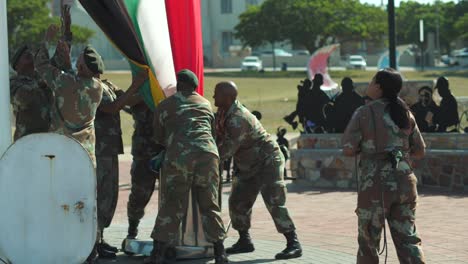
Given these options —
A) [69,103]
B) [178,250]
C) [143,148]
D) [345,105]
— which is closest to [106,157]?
[143,148]

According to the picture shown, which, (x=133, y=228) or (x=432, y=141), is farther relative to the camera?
(x=432, y=141)

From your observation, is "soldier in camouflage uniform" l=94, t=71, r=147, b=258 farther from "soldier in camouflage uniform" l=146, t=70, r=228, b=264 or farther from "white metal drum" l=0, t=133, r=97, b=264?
"white metal drum" l=0, t=133, r=97, b=264

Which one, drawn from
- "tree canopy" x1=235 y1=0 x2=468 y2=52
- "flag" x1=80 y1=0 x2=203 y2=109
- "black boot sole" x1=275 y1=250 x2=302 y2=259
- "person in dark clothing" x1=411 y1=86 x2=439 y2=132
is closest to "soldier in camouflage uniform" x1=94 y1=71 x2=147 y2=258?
"flag" x1=80 y1=0 x2=203 y2=109

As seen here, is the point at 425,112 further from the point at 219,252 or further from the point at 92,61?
the point at 92,61

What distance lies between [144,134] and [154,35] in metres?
0.97

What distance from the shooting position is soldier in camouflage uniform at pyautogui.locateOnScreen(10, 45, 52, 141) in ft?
28.5

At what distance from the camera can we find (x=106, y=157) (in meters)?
8.66

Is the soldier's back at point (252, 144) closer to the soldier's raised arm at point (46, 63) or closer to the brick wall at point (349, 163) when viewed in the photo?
the soldier's raised arm at point (46, 63)

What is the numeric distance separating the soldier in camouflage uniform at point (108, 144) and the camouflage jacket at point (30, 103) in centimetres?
48

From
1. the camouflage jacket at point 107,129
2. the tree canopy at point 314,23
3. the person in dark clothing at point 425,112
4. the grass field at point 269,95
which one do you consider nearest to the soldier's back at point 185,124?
the camouflage jacket at point 107,129

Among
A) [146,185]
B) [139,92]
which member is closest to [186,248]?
[146,185]

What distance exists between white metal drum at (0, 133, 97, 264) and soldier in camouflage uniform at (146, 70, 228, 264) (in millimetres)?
810

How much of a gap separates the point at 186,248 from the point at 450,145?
5.61m

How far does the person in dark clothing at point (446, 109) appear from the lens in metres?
13.1
